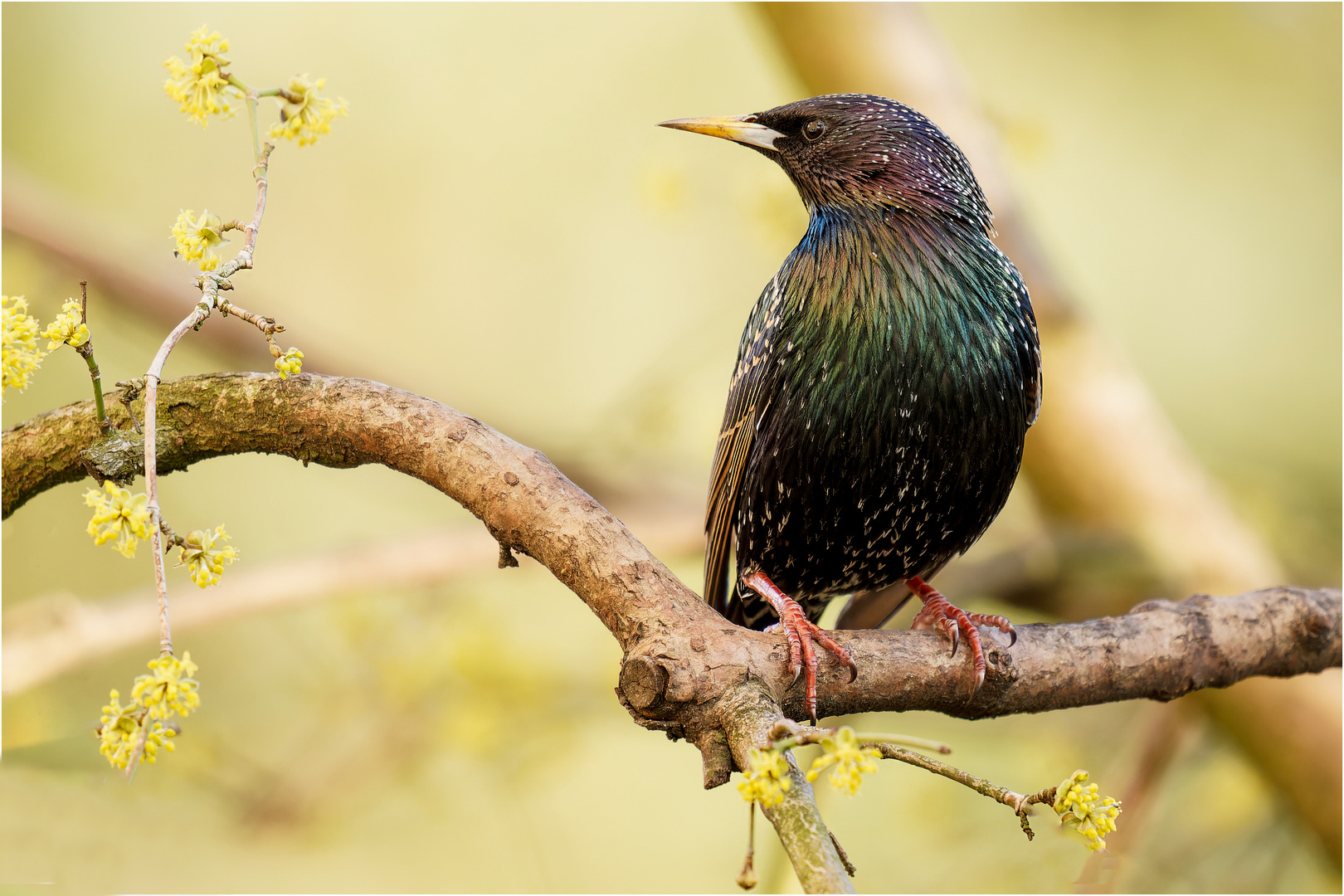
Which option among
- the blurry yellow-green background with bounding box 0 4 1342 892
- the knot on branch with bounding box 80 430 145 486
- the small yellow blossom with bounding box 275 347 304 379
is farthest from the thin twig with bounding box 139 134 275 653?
the blurry yellow-green background with bounding box 0 4 1342 892

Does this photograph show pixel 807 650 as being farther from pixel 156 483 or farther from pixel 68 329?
pixel 68 329

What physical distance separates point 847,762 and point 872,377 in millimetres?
994

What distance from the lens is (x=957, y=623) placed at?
1817 millimetres

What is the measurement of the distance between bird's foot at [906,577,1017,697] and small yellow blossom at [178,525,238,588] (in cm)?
118

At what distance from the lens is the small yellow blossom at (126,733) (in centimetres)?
98

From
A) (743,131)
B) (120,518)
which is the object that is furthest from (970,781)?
(743,131)

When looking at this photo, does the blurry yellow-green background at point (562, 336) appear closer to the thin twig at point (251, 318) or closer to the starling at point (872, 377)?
the starling at point (872, 377)

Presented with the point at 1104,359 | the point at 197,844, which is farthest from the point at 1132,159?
the point at 197,844

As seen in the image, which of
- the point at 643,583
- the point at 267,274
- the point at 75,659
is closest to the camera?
the point at 643,583

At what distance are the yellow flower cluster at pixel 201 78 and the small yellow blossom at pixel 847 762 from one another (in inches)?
39.4

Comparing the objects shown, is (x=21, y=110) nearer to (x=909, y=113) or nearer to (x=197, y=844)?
(x=197, y=844)

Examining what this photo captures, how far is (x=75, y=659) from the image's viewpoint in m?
2.71

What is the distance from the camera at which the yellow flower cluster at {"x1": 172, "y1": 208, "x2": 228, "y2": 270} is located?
1.24 meters

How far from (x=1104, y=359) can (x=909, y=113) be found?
1.74 metres
